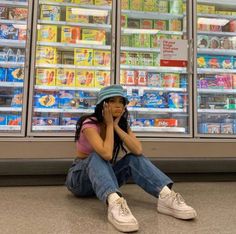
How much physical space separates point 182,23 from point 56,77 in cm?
154

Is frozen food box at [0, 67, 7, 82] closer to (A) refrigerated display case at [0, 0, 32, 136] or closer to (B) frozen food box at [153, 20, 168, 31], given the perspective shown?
(A) refrigerated display case at [0, 0, 32, 136]

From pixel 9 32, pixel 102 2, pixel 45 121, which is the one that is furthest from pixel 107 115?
pixel 102 2

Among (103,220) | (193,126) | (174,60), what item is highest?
(174,60)

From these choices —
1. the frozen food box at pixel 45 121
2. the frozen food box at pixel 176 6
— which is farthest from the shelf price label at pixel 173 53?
the frozen food box at pixel 45 121

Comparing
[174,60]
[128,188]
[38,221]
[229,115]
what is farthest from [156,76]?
[38,221]

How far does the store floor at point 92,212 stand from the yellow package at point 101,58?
132 cm

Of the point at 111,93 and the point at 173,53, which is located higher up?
the point at 173,53

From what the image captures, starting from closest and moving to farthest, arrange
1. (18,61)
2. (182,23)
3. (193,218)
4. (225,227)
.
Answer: (225,227), (193,218), (18,61), (182,23)

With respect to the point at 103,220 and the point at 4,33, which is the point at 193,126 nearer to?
the point at 103,220

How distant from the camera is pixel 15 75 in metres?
2.73

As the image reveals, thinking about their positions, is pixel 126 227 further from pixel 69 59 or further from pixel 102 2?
pixel 102 2

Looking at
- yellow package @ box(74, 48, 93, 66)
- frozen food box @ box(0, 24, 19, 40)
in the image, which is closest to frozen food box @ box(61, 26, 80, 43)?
yellow package @ box(74, 48, 93, 66)

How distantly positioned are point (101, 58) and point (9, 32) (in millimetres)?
949

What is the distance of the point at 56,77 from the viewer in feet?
9.45
